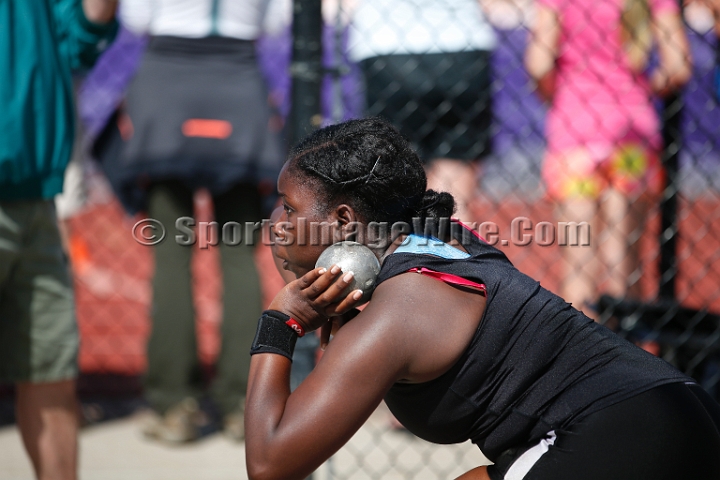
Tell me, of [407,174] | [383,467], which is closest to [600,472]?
[407,174]

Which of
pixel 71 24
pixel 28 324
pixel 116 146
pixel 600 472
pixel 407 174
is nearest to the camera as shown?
pixel 600 472

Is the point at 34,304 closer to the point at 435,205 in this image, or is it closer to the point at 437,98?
the point at 435,205

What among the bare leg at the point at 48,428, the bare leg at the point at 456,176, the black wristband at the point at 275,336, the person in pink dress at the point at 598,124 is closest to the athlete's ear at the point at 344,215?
the black wristband at the point at 275,336

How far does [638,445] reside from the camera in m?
1.55

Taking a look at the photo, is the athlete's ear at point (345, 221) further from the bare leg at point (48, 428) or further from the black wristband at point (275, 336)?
the bare leg at point (48, 428)

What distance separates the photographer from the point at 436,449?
3314 millimetres

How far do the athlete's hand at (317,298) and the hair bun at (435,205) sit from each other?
317mm

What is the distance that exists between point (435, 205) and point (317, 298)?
388 millimetres

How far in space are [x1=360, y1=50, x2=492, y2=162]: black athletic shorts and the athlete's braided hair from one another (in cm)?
146

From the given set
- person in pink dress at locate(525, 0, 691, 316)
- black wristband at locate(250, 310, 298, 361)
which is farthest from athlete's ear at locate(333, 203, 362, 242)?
person in pink dress at locate(525, 0, 691, 316)

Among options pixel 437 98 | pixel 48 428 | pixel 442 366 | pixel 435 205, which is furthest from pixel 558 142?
pixel 48 428

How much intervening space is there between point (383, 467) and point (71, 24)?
2.19m

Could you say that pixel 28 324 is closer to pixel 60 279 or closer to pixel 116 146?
pixel 60 279

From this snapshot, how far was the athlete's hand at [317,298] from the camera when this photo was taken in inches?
60.7
